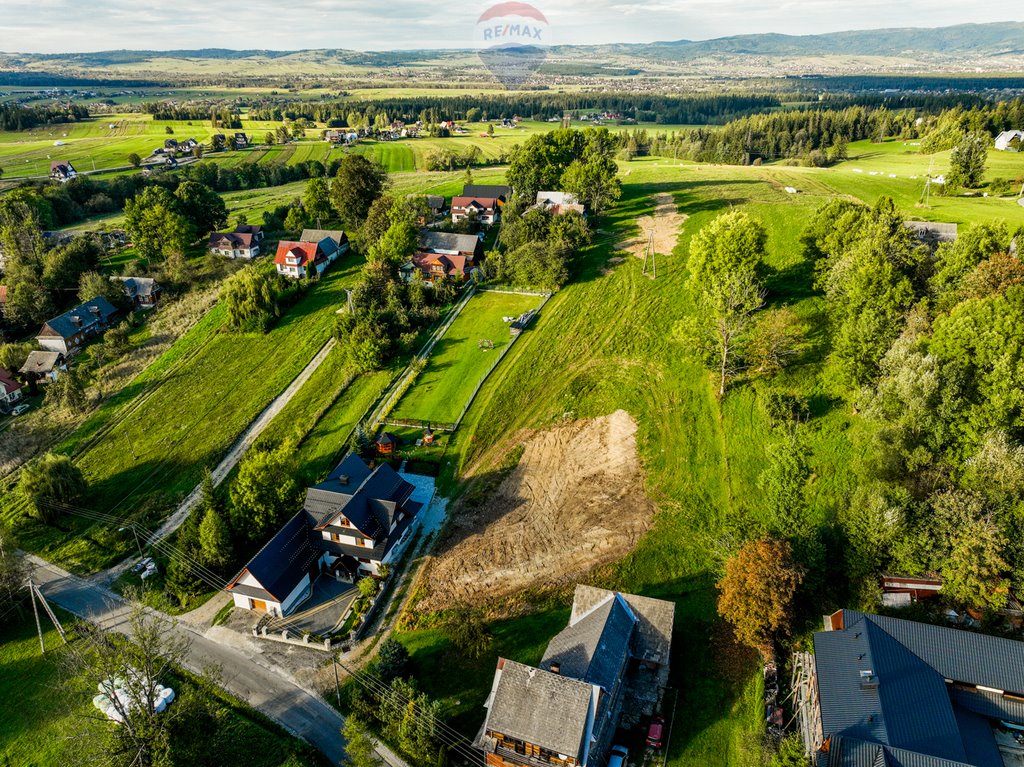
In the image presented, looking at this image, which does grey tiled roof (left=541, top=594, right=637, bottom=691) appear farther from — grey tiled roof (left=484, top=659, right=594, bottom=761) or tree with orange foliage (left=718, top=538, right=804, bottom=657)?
tree with orange foliage (left=718, top=538, right=804, bottom=657)

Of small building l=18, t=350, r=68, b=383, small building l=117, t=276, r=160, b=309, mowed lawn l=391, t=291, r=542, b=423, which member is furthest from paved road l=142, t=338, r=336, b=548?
small building l=117, t=276, r=160, b=309

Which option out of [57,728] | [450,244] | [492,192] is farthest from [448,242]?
[57,728]

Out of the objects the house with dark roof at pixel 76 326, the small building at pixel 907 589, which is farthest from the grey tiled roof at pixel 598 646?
the house with dark roof at pixel 76 326

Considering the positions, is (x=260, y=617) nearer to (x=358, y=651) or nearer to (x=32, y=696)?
(x=358, y=651)

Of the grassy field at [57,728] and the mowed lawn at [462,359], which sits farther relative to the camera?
the mowed lawn at [462,359]

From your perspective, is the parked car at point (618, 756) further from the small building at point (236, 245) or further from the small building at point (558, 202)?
the small building at point (236, 245)

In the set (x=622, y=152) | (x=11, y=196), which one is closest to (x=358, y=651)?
(x=11, y=196)
